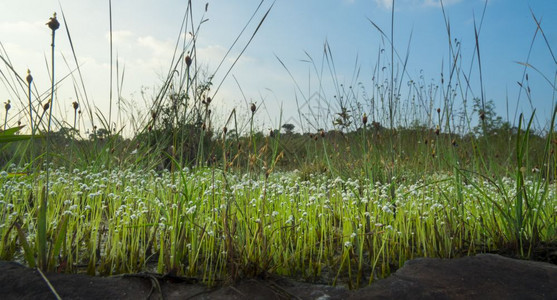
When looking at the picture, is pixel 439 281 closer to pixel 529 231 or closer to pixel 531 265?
pixel 531 265

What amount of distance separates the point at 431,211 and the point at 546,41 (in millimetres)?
1403

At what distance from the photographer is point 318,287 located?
173 cm

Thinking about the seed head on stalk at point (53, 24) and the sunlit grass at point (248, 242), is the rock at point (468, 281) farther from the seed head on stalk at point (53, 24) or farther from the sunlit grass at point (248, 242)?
the seed head on stalk at point (53, 24)

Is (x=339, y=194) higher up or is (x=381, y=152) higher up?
(x=381, y=152)

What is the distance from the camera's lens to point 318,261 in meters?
2.19

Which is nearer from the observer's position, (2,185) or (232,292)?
(232,292)

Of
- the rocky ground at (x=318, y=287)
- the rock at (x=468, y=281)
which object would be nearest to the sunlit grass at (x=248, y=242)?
the rocky ground at (x=318, y=287)

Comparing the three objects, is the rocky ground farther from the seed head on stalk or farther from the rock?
the seed head on stalk

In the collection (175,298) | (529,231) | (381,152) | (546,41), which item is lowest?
(175,298)

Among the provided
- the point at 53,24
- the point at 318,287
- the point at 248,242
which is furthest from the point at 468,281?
the point at 53,24

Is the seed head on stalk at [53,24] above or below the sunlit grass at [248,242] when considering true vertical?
above

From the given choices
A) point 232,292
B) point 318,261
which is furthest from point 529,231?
point 232,292

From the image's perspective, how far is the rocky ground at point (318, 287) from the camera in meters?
1.62

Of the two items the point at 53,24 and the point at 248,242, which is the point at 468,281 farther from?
the point at 53,24
